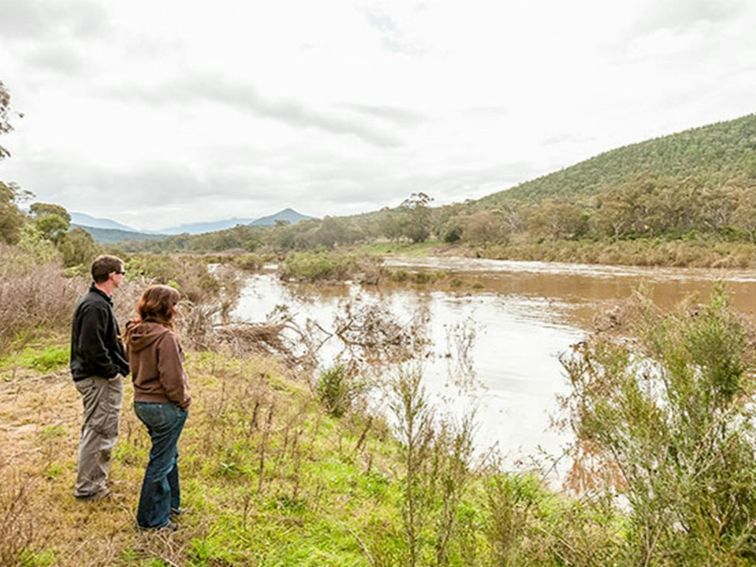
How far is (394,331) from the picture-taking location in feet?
47.4

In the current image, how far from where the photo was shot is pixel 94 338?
3.66 m

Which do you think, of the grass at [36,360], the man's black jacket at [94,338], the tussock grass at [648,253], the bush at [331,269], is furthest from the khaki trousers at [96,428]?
the tussock grass at [648,253]

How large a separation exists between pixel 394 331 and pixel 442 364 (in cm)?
298

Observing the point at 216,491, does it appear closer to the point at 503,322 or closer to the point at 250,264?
the point at 503,322

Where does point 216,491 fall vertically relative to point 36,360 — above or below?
below

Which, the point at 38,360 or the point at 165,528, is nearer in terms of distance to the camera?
the point at 165,528

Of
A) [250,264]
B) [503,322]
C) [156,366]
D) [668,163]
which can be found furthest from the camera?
[668,163]

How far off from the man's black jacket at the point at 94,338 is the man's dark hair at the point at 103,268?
11 centimetres

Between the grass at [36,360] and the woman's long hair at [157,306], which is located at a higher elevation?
the woman's long hair at [157,306]

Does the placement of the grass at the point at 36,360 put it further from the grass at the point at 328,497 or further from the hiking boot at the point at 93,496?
the hiking boot at the point at 93,496

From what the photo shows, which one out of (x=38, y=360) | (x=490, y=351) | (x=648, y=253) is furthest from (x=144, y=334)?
(x=648, y=253)

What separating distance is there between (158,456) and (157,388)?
53cm

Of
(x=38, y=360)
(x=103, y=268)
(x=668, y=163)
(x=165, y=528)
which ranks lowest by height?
(x=165, y=528)

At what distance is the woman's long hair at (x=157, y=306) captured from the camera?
11.5 ft
